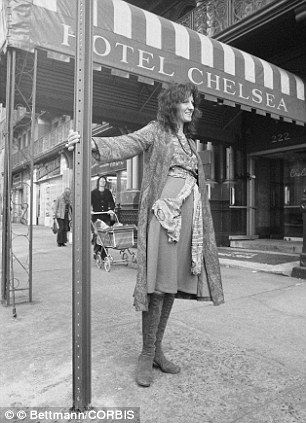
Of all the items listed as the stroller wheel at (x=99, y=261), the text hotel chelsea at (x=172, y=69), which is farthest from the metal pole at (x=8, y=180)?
the stroller wheel at (x=99, y=261)

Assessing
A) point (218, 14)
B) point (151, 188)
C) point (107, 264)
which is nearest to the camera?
point (151, 188)

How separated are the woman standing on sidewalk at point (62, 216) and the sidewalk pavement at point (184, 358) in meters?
6.23

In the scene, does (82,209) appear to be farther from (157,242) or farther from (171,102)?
(171,102)

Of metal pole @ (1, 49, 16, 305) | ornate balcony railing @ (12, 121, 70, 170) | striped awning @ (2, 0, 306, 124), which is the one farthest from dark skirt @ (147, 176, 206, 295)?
ornate balcony railing @ (12, 121, 70, 170)

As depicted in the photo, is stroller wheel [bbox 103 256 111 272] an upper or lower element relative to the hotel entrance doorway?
lower

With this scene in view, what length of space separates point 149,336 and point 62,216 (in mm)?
8876

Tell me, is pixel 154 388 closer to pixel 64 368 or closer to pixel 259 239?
pixel 64 368

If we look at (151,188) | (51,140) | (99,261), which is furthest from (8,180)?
(51,140)

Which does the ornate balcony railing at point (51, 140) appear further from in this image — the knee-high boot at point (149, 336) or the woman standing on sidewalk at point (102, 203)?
the knee-high boot at point (149, 336)

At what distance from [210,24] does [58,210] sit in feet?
21.9

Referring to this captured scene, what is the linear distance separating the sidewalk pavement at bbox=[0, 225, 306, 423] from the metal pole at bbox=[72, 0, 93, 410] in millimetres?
373

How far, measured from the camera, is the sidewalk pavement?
2.06 m

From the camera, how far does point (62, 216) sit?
35.3 ft

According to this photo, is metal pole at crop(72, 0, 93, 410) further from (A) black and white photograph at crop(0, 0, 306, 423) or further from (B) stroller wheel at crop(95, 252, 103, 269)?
(B) stroller wheel at crop(95, 252, 103, 269)
